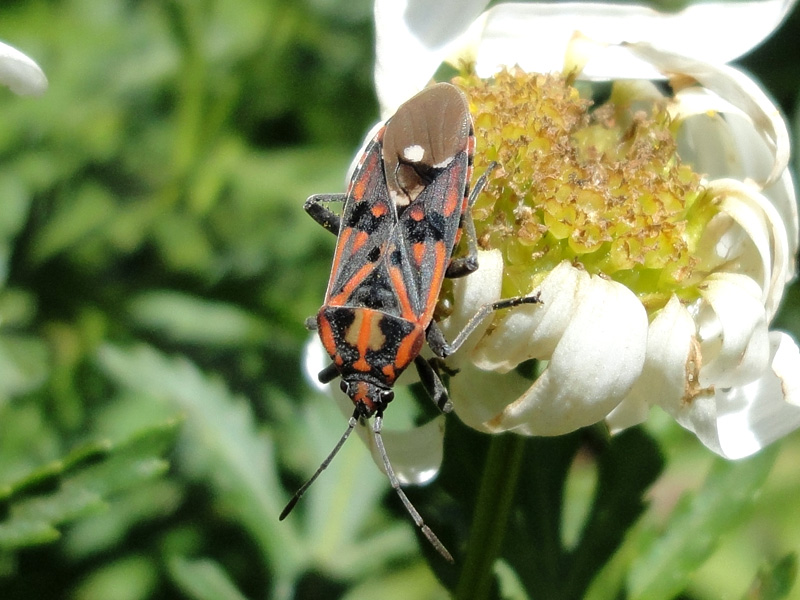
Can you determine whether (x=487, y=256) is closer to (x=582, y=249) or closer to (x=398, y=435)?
(x=582, y=249)

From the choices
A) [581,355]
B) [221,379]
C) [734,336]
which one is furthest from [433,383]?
[221,379]

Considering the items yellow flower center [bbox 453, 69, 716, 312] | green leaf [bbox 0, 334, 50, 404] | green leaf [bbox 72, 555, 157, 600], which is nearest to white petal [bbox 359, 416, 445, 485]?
yellow flower center [bbox 453, 69, 716, 312]

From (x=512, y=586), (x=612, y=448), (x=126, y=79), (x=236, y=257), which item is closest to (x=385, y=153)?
(x=612, y=448)

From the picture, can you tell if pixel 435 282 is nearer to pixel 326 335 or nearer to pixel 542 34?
pixel 326 335

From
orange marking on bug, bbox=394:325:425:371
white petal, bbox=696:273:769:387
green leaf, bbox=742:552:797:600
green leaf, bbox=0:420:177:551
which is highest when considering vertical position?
green leaf, bbox=0:420:177:551

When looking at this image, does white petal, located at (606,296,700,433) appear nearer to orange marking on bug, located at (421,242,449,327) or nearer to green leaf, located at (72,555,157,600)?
orange marking on bug, located at (421,242,449,327)

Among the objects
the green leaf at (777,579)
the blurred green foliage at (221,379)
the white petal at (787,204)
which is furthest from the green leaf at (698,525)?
the white petal at (787,204)

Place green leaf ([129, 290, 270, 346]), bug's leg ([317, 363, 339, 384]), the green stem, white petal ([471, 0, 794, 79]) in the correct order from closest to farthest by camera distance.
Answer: the green stem
white petal ([471, 0, 794, 79])
bug's leg ([317, 363, 339, 384])
green leaf ([129, 290, 270, 346])
